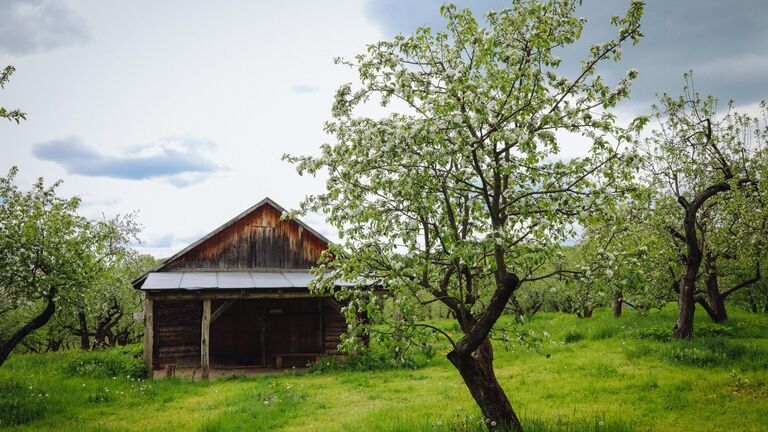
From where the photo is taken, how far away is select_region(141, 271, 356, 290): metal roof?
60.1 feet

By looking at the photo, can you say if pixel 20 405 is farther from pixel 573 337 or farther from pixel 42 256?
pixel 573 337

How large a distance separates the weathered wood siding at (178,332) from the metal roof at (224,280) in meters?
2.35

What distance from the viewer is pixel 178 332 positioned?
22.5 meters

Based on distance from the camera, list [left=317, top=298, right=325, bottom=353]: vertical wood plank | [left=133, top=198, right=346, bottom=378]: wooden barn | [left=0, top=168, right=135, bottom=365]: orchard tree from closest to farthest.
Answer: [left=0, top=168, right=135, bottom=365]: orchard tree
[left=133, top=198, right=346, bottom=378]: wooden barn
[left=317, top=298, right=325, bottom=353]: vertical wood plank

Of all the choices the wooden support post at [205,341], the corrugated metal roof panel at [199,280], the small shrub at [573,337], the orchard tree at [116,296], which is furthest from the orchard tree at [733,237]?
the orchard tree at [116,296]

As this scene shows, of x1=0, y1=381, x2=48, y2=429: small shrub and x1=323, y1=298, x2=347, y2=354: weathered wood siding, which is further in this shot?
x1=323, y1=298, x2=347, y2=354: weathered wood siding

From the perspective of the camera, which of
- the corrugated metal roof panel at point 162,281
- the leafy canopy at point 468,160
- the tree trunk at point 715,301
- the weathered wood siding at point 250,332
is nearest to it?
Answer: the leafy canopy at point 468,160

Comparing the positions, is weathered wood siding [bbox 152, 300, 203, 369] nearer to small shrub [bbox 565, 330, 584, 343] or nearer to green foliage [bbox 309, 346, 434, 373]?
green foliage [bbox 309, 346, 434, 373]

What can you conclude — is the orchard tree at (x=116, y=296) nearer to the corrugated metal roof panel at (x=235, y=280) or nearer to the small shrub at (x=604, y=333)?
the corrugated metal roof panel at (x=235, y=280)

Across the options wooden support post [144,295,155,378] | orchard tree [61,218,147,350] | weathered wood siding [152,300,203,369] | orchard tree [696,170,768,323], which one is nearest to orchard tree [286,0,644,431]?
orchard tree [696,170,768,323]

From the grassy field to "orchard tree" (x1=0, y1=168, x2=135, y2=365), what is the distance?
261 cm

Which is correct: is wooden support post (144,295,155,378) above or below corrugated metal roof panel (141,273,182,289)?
below

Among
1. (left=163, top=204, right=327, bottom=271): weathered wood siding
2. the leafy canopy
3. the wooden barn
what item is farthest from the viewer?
(left=163, top=204, right=327, bottom=271): weathered wood siding

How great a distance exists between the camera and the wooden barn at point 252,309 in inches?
872
